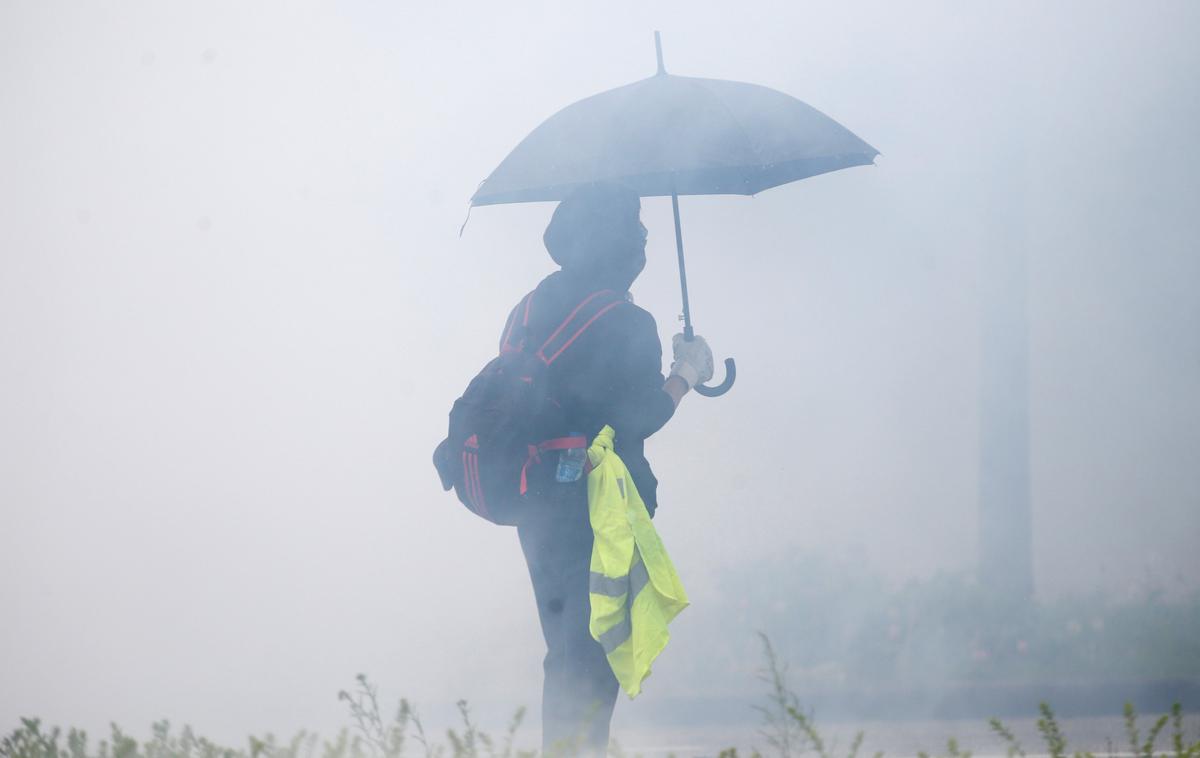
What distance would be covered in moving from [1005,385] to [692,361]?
109 inches

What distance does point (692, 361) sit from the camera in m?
3.34

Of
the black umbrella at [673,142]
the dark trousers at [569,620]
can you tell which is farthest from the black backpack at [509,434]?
the black umbrella at [673,142]

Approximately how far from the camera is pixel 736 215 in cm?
573

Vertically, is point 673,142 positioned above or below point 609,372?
above

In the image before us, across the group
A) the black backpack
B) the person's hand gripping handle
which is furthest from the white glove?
the black backpack

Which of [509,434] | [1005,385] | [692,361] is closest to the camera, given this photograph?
[509,434]

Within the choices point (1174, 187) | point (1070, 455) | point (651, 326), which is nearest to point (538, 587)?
point (651, 326)

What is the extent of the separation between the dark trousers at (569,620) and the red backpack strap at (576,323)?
0.35 meters

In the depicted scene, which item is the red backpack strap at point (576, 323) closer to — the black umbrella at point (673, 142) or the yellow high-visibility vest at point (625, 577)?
the yellow high-visibility vest at point (625, 577)

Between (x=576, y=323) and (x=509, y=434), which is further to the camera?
(x=576, y=323)

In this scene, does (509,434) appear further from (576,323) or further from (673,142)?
(673,142)

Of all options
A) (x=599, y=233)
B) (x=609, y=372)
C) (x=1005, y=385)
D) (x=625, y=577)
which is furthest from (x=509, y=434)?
(x=1005, y=385)

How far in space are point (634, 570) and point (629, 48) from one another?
10.7 ft

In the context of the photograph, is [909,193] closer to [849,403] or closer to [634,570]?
[849,403]
